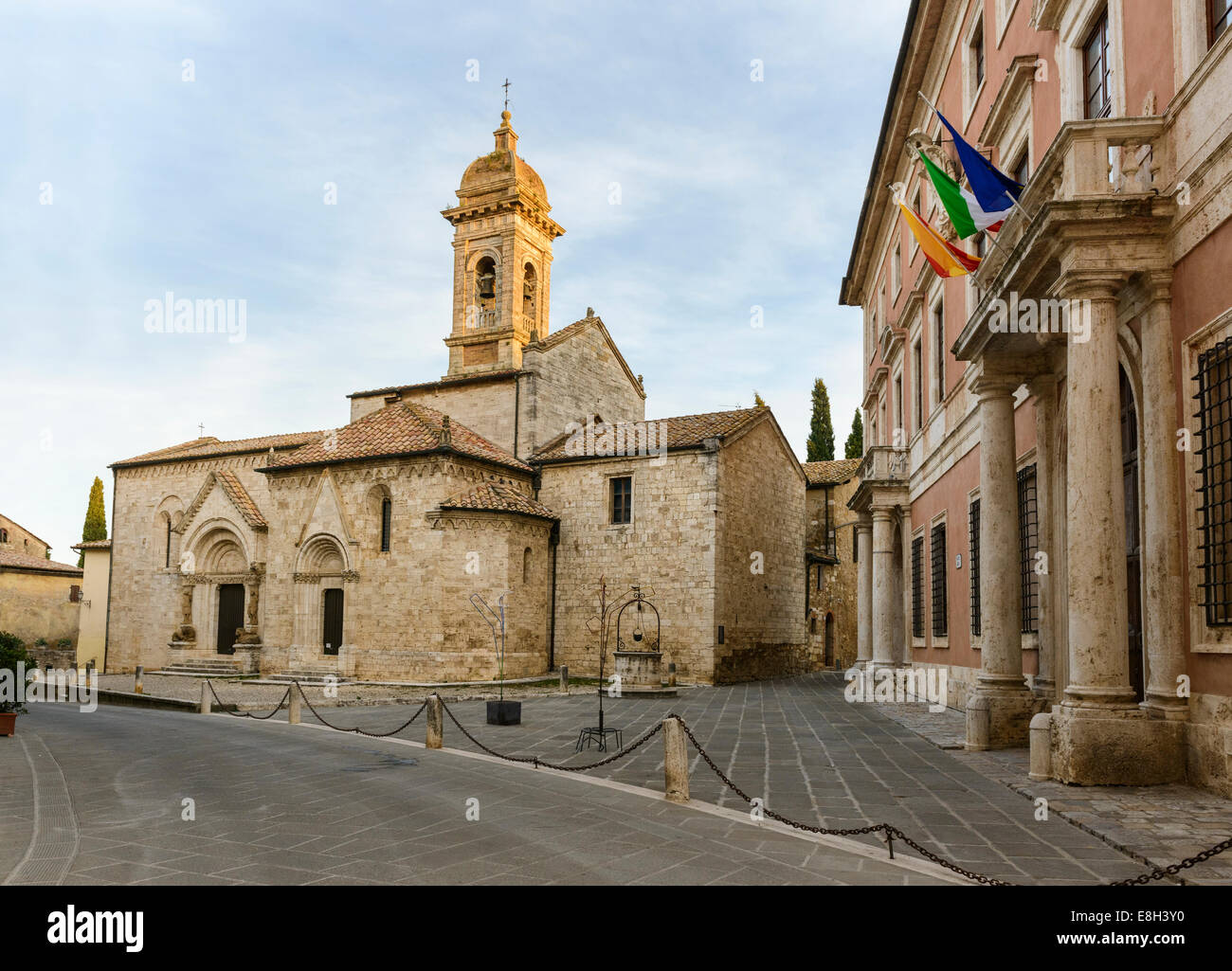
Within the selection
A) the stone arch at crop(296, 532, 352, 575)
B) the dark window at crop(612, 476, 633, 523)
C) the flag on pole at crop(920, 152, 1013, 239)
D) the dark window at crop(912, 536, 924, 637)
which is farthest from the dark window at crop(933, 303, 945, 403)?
the stone arch at crop(296, 532, 352, 575)

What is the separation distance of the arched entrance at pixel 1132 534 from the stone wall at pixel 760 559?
15.6 m

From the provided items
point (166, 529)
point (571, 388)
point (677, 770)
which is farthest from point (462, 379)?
point (677, 770)

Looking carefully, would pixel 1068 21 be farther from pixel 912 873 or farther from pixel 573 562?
pixel 573 562

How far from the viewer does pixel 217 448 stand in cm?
3569

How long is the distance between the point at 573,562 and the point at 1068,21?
1941 centimetres

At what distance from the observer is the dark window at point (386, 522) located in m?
25.5

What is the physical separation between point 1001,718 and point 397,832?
7319mm

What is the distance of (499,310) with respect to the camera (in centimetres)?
3241

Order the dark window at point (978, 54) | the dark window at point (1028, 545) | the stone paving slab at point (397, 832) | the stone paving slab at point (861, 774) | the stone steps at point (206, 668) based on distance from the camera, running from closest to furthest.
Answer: the stone paving slab at point (397, 832)
the stone paving slab at point (861, 774)
the dark window at point (1028, 545)
the dark window at point (978, 54)
the stone steps at point (206, 668)

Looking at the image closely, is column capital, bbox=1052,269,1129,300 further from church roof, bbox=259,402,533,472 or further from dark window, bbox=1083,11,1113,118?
church roof, bbox=259,402,533,472

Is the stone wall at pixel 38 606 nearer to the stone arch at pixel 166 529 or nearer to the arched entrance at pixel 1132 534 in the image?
the stone arch at pixel 166 529

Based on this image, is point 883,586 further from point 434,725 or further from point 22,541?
point 22,541

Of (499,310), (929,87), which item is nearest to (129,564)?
(499,310)

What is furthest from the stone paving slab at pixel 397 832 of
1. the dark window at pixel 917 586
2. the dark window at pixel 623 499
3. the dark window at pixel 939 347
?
the dark window at pixel 623 499
